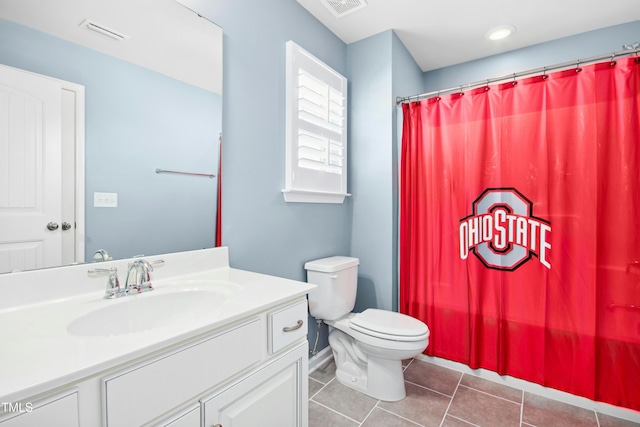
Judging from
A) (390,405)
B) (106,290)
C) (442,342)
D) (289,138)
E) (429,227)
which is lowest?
(390,405)

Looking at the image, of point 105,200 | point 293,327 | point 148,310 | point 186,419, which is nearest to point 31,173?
point 105,200

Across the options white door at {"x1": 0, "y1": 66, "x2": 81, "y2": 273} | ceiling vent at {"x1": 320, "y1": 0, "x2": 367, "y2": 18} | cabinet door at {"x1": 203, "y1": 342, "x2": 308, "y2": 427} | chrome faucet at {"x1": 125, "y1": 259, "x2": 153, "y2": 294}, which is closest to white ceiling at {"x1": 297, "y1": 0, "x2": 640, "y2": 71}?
ceiling vent at {"x1": 320, "y1": 0, "x2": 367, "y2": 18}

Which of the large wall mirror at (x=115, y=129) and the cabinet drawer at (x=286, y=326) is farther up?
the large wall mirror at (x=115, y=129)

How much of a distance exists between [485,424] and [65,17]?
2493 mm

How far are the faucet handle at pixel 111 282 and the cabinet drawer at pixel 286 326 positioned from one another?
53cm

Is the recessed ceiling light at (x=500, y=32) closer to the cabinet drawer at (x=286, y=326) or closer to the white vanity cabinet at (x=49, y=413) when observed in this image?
the cabinet drawer at (x=286, y=326)

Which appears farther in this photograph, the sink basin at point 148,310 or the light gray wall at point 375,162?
the light gray wall at point 375,162

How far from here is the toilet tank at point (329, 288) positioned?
1.86 meters

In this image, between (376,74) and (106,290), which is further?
(376,74)

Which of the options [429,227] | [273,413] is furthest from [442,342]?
[273,413]

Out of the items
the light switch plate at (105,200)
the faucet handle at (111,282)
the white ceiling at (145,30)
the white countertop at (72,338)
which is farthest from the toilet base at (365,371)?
the white ceiling at (145,30)

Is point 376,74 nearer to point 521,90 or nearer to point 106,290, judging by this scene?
point 521,90

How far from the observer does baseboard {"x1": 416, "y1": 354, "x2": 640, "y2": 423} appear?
1596 millimetres

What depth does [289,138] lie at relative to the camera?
1.77 m
